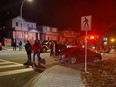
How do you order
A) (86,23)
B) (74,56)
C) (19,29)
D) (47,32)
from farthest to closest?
(47,32)
(19,29)
(74,56)
(86,23)

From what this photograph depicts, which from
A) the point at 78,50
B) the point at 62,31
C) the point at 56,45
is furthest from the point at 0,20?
the point at 78,50

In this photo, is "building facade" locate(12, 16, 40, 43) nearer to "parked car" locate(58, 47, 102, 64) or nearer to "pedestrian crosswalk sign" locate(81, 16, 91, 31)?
"parked car" locate(58, 47, 102, 64)

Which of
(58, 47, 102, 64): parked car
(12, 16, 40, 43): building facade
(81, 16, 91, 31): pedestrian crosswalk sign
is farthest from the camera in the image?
(12, 16, 40, 43): building facade

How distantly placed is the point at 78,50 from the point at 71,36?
79016mm

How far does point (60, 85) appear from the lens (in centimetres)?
927

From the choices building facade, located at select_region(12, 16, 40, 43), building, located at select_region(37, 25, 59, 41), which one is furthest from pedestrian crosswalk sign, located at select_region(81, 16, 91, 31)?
building, located at select_region(37, 25, 59, 41)

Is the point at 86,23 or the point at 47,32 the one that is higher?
the point at 47,32

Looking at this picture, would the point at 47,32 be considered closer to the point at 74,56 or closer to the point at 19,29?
the point at 19,29

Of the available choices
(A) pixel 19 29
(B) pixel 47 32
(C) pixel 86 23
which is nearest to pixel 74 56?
(C) pixel 86 23

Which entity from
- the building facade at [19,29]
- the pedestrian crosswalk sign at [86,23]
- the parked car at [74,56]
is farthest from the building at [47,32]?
the pedestrian crosswalk sign at [86,23]

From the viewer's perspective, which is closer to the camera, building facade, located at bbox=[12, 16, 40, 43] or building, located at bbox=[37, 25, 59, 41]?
building facade, located at bbox=[12, 16, 40, 43]

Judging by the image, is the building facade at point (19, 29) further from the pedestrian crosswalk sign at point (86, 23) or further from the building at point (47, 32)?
the pedestrian crosswalk sign at point (86, 23)

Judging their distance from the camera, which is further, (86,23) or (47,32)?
(47,32)

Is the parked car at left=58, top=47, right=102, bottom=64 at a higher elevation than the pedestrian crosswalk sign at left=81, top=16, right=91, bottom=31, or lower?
lower
